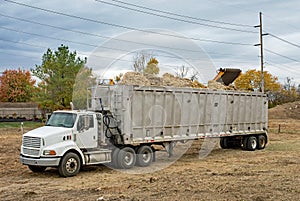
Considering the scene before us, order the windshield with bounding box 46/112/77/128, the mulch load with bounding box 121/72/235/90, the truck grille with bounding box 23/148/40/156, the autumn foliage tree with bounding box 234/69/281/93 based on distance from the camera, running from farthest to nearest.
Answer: the autumn foliage tree with bounding box 234/69/281/93
the mulch load with bounding box 121/72/235/90
the windshield with bounding box 46/112/77/128
the truck grille with bounding box 23/148/40/156

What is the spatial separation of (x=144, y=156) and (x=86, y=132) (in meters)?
2.72

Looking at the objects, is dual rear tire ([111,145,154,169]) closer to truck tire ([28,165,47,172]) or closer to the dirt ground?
the dirt ground

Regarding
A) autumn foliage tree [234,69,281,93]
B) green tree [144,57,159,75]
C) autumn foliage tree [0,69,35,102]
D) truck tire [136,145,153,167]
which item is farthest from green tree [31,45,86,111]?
autumn foliage tree [0,69,35,102]

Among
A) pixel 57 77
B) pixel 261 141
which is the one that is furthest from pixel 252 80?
pixel 261 141

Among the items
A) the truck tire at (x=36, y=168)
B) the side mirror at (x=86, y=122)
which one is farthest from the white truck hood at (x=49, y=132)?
the truck tire at (x=36, y=168)

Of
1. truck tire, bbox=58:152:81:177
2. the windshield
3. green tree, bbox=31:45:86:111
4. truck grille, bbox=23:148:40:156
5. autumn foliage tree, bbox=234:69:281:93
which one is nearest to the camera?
truck grille, bbox=23:148:40:156

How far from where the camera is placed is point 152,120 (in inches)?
615

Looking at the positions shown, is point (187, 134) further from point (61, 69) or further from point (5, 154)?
point (61, 69)

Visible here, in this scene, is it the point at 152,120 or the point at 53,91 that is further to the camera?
the point at 53,91

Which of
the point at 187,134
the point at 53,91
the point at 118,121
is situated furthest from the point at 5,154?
the point at 53,91

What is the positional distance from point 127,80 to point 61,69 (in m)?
23.0

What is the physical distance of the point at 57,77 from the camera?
1479 inches

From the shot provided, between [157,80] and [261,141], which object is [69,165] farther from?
[261,141]

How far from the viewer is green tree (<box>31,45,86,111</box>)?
37.5 meters
